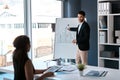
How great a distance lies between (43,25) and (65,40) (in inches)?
47.8

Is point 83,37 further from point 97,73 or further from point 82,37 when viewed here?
point 97,73

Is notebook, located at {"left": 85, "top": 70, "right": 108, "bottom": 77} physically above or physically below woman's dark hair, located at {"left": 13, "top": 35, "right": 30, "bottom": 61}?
below

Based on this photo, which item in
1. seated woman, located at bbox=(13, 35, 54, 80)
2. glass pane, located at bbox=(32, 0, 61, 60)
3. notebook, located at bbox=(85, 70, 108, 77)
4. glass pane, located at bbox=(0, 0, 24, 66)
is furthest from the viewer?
glass pane, located at bbox=(32, 0, 61, 60)

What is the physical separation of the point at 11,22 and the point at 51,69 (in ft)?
10.5

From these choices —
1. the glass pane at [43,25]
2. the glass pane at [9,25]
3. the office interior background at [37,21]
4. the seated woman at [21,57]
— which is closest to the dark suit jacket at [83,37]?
Answer: the office interior background at [37,21]

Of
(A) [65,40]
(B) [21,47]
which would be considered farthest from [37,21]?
(B) [21,47]

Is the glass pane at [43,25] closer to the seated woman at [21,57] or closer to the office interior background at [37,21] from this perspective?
the office interior background at [37,21]

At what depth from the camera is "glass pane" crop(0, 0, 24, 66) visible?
5785mm

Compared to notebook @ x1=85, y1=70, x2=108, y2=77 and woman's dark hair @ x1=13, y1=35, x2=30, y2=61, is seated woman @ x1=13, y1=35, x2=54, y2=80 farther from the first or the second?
notebook @ x1=85, y1=70, x2=108, y2=77

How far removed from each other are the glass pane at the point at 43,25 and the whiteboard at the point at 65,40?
900mm

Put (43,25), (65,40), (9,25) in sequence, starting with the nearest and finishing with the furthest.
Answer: (65,40), (9,25), (43,25)

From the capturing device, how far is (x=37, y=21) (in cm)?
648

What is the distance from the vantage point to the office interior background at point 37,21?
232 inches

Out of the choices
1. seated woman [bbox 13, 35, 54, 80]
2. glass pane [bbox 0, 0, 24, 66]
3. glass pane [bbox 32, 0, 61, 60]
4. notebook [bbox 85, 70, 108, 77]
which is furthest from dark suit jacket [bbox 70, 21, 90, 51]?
seated woman [bbox 13, 35, 54, 80]
